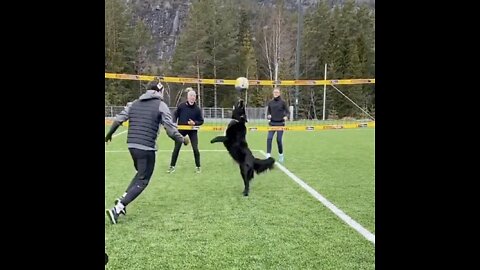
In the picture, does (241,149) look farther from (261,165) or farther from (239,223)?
(239,223)

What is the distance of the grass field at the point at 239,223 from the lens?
163 inches

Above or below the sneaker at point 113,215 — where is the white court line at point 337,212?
below

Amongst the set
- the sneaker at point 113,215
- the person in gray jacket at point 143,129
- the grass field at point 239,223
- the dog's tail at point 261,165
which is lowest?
the grass field at point 239,223

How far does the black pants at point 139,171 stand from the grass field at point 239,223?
0.31m

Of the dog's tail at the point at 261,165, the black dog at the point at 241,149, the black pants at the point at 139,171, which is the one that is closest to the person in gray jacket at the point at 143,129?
the black pants at the point at 139,171

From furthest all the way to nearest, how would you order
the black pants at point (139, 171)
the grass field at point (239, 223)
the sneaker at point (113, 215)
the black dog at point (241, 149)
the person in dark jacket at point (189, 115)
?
the person in dark jacket at point (189, 115) < the black dog at point (241, 149) < the black pants at point (139, 171) < the sneaker at point (113, 215) < the grass field at point (239, 223)

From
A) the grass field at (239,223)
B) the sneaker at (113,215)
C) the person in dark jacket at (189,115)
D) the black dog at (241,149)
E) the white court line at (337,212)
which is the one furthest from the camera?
the person in dark jacket at (189,115)

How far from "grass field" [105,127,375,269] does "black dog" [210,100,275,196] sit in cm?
38

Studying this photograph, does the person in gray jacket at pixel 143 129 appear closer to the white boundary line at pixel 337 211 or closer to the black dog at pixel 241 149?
the black dog at pixel 241 149

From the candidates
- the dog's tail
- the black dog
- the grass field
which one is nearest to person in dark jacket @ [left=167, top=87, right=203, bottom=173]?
the grass field

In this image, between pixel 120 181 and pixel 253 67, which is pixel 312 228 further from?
pixel 253 67
